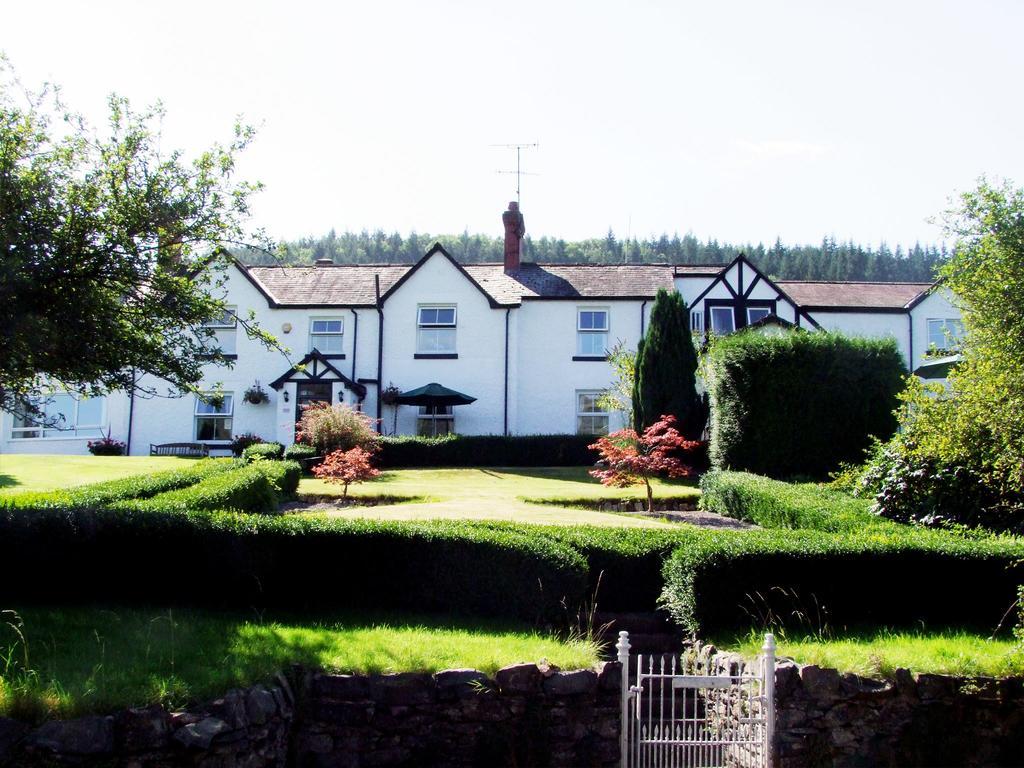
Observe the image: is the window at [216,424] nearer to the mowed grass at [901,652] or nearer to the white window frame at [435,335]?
the white window frame at [435,335]

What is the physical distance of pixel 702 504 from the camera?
67.4 feet

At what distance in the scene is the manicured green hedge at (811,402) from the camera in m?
21.1

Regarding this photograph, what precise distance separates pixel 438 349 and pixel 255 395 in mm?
6864

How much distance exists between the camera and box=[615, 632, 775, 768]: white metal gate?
813cm

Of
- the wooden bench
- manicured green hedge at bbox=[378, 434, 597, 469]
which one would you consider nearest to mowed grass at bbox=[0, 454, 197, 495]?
the wooden bench

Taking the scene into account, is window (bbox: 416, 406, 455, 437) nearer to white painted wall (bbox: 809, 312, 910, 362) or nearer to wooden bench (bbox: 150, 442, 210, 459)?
wooden bench (bbox: 150, 442, 210, 459)

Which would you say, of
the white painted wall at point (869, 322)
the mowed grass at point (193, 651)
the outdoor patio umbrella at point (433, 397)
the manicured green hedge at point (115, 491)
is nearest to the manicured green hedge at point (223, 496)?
the manicured green hedge at point (115, 491)

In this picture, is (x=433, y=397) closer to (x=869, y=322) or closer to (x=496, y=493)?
(x=496, y=493)

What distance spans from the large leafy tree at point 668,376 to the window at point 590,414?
6.05m

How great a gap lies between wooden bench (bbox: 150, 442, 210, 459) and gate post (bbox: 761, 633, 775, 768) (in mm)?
27222

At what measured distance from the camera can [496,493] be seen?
22.1 metres

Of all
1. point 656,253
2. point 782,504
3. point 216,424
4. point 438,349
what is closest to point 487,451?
point 438,349

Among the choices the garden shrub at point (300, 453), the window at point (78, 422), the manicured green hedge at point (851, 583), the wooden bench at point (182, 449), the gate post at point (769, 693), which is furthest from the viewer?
the window at point (78, 422)

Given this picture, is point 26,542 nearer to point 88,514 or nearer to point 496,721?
point 88,514
